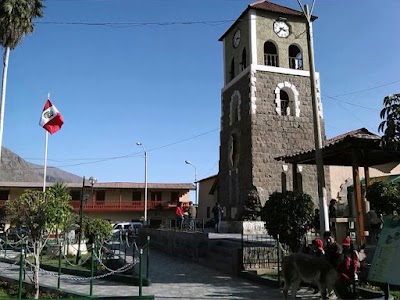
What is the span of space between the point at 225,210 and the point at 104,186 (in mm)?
26602

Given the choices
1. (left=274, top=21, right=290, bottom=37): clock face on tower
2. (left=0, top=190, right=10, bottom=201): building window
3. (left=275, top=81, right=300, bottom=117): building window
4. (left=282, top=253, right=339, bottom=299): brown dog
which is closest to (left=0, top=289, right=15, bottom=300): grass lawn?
(left=282, top=253, right=339, bottom=299): brown dog

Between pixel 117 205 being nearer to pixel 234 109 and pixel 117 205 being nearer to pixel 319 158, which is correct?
pixel 234 109

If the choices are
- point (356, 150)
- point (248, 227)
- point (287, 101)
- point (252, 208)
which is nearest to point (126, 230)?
point (252, 208)

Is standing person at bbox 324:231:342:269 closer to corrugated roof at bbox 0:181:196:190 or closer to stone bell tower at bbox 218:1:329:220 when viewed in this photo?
stone bell tower at bbox 218:1:329:220

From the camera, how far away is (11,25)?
55.2 ft

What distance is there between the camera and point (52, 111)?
21844 millimetres

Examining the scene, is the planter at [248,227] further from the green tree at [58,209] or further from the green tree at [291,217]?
the green tree at [58,209]

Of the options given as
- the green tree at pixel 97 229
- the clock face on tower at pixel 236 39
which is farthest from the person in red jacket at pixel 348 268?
the clock face on tower at pixel 236 39

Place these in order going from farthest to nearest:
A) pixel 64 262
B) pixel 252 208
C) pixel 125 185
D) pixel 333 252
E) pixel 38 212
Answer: pixel 125 185 → pixel 252 208 → pixel 64 262 → pixel 38 212 → pixel 333 252

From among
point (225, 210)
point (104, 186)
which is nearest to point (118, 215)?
point (104, 186)

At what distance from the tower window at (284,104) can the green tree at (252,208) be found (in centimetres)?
546

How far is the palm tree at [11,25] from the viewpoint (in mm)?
16578

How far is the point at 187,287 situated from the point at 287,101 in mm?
15172

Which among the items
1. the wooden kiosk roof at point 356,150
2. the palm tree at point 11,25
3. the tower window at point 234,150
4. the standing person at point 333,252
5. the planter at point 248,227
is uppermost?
the palm tree at point 11,25
